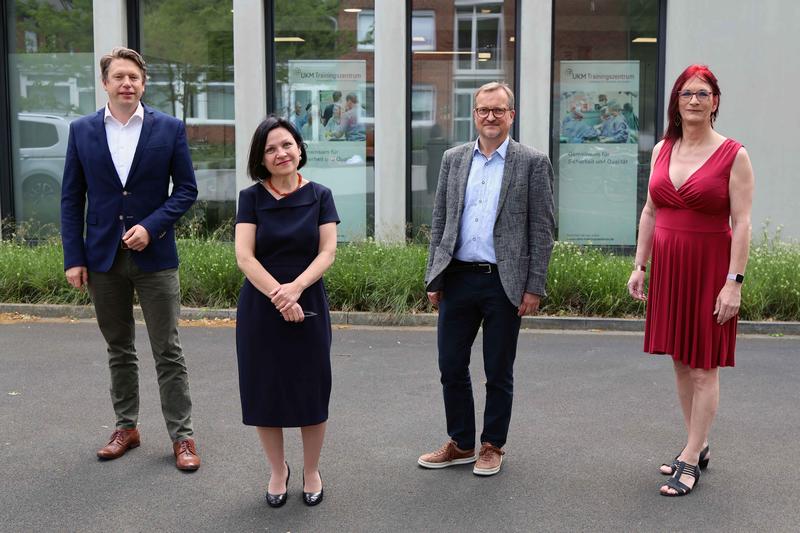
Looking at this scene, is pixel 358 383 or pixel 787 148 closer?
pixel 358 383

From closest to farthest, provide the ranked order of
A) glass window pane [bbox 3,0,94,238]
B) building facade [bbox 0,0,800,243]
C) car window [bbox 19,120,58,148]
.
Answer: building facade [bbox 0,0,800,243], glass window pane [bbox 3,0,94,238], car window [bbox 19,120,58,148]

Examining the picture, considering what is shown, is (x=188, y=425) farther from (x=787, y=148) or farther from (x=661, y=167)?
(x=787, y=148)

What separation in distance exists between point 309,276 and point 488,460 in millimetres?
1527

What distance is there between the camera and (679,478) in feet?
15.8

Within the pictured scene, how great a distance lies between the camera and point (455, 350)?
509 cm

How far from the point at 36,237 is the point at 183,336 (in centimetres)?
617

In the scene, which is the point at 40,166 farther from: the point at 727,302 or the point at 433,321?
the point at 727,302

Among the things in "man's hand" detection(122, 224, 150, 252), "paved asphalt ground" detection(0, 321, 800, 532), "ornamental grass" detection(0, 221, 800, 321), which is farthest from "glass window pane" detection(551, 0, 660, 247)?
"man's hand" detection(122, 224, 150, 252)

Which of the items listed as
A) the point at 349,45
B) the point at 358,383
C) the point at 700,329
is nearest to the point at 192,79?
the point at 349,45

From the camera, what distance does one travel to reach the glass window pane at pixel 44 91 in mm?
14297

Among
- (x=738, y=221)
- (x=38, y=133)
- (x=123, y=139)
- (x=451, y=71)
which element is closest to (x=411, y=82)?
(x=451, y=71)

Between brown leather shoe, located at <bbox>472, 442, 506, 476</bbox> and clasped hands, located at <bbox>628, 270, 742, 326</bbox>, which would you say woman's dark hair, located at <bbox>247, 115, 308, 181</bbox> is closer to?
brown leather shoe, located at <bbox>472, 442, 506, 476</bbox>

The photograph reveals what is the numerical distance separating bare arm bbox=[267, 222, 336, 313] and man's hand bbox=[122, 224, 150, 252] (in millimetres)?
1041

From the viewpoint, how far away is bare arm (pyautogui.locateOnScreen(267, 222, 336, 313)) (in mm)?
4297
